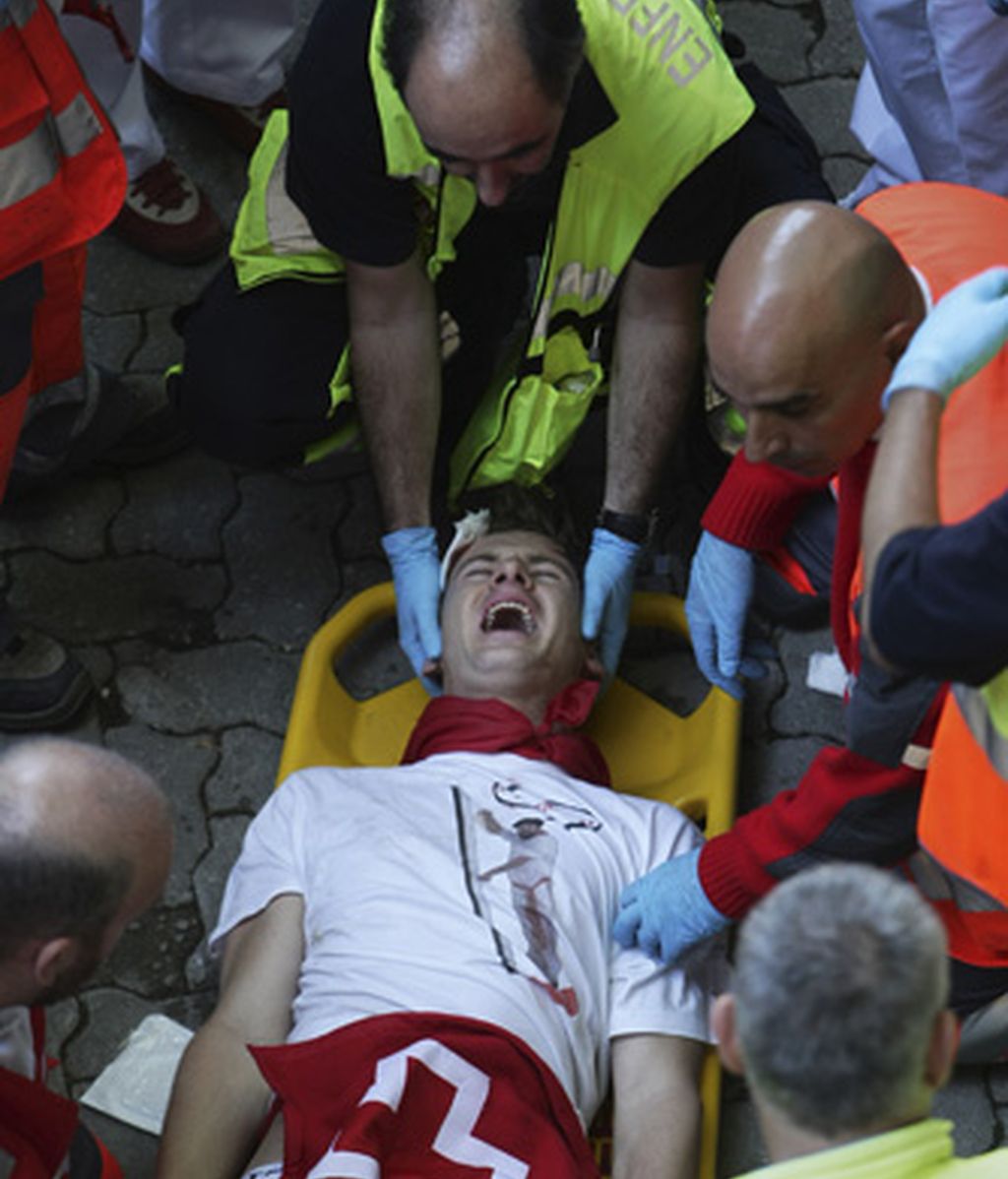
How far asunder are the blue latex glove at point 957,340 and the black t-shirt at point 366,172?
0.97 meters

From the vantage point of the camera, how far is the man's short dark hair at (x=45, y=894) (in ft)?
7.55

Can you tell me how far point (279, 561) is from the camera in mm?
4004

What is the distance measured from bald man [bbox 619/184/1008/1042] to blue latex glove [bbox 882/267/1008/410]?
0.13 feet

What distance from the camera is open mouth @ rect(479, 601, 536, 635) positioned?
345 centimetres

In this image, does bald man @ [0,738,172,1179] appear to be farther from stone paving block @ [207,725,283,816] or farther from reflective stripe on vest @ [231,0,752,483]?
reflective stripe on vest @ [231,0,752,483]

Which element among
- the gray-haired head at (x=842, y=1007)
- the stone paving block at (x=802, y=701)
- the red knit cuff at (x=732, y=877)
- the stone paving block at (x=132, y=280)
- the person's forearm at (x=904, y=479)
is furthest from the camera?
the stone paving block at (x=132, y=280)

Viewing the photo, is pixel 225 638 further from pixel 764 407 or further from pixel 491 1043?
pixel 764 407

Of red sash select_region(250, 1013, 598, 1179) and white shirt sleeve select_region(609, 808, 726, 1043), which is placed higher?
red sash select_region(250, 1013, 598, 1179)

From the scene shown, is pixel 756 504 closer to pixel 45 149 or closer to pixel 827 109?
pixel 45 149

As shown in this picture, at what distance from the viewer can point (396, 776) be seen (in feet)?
10.8

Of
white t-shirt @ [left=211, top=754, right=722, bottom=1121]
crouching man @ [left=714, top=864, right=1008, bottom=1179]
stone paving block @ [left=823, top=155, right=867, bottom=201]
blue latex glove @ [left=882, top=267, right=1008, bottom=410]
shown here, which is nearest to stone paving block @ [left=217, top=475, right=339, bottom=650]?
white t-shirt @ [left=211, top=754, right=722, bottom=1121]

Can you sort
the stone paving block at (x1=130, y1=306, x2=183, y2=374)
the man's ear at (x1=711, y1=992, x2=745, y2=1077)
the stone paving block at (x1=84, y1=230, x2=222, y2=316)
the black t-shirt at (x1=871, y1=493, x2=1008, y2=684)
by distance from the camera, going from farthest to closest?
the stone paving block at (x1=84, y1=230, x2=222, y2=316) < the stone paving block at (x1=130, y1=306, x2=183, y2=374) < the black t-shirt at (x1=871, y1=493, x2=1008, y2=684) < the man's ear at (x1=711, y1=992, x2=745, y2=1077)

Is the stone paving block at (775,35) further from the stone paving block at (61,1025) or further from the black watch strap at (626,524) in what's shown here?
the stone paving block at (61,1025)

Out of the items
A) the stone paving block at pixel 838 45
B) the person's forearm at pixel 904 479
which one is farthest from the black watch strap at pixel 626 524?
the stone paving block at pixel 838 45
